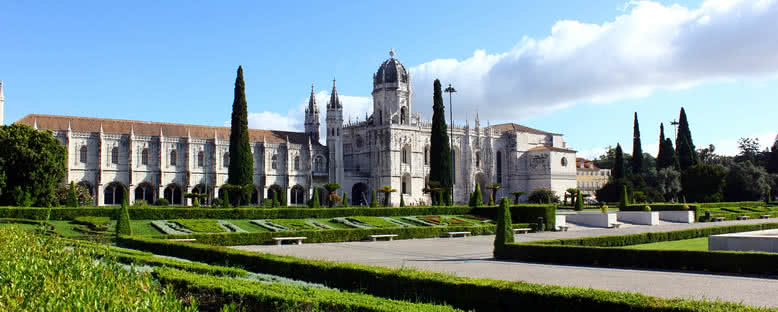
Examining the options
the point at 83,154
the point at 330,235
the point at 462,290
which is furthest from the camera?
the point at 83,154

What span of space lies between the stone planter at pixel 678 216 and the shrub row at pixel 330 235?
18.1 m

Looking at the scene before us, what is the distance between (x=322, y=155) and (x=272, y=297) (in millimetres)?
59473

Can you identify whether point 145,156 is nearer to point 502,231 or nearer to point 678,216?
point 678,216

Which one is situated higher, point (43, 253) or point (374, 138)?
point (374, 138)

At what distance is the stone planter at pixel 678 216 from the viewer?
141ft

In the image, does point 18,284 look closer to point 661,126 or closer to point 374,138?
point 374,138

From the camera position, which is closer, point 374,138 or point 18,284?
point 18,284

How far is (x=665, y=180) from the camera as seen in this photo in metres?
68.9

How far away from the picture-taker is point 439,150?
5588cm

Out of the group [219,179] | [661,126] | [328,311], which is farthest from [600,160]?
[328,311]

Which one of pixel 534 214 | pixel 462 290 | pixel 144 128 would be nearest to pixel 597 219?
pixel 534 214

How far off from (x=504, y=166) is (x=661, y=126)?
1847cm

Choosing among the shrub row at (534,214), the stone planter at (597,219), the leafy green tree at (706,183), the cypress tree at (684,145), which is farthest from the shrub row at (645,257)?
the cypress tree at (684,145)

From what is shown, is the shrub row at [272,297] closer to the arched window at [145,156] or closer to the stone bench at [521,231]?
the stone bench at [521,231]
